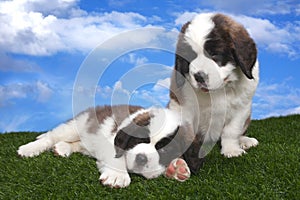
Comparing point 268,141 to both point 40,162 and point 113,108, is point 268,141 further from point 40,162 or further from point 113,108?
point 40,162

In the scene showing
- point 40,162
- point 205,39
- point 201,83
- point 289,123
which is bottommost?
point 289,123

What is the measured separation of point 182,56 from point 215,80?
469mm

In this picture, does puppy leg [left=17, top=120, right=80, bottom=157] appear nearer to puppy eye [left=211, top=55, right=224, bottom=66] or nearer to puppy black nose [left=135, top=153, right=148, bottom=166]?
puppy black nose [left=135, top=153, right=148, bottom=166]

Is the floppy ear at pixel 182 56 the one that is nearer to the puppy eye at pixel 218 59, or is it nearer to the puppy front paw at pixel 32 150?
the puppy eye at pixel 218 59

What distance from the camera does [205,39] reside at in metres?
4.65

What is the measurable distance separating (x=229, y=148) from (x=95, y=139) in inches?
63.8

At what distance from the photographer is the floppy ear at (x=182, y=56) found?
4.76 m

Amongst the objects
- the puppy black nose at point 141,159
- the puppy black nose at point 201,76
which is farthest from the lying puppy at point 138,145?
the puppy black nose at point 201,76

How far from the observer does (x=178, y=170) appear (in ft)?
14.9

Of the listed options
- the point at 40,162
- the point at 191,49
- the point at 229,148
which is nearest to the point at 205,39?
the point at 191,49

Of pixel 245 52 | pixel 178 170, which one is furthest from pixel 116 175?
pixel 245 52

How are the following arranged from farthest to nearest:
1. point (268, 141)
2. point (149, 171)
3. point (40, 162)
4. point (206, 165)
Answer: point (268, 141), point (40, 162), point (206, 165), point (149, 171)

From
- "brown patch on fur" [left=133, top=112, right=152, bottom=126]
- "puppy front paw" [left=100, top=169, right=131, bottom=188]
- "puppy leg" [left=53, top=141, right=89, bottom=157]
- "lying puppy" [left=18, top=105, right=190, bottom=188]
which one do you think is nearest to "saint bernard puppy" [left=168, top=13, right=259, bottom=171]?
"lying puppy" [left=18, top=105, right=190, bottom=188]

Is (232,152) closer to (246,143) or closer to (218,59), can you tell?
(246,143)
